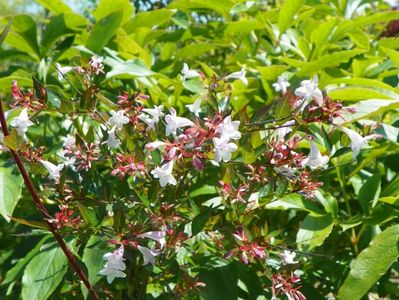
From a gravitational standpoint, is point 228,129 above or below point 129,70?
above

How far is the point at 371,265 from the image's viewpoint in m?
1.22

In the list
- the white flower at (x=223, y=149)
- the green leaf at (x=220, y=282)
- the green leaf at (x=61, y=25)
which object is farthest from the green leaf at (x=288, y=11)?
the white flower at (x=223, y=149)

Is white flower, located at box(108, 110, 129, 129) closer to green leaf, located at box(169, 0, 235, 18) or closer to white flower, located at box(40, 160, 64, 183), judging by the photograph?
white flower, located at box(40, 160, 64, 183)

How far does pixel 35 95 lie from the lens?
1120mm

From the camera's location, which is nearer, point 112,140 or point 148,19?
point 112,140

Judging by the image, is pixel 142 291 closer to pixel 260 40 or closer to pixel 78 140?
pixel 78 140

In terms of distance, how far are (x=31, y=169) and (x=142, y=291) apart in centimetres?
35

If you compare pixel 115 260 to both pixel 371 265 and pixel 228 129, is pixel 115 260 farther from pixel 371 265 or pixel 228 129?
pixel 371 265

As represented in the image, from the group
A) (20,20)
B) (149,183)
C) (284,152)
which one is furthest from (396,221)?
(20,20)

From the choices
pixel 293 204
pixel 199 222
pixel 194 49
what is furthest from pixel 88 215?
pixel 194 49

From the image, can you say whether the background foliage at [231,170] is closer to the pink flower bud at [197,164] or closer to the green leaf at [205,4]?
the green leaf at [205,4]

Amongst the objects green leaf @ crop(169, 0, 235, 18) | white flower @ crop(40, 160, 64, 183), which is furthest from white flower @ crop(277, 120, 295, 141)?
green leaf @ crop(169, 0, 235, 18)

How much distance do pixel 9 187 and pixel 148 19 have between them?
2.53ft

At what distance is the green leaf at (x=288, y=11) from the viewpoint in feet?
5.89
